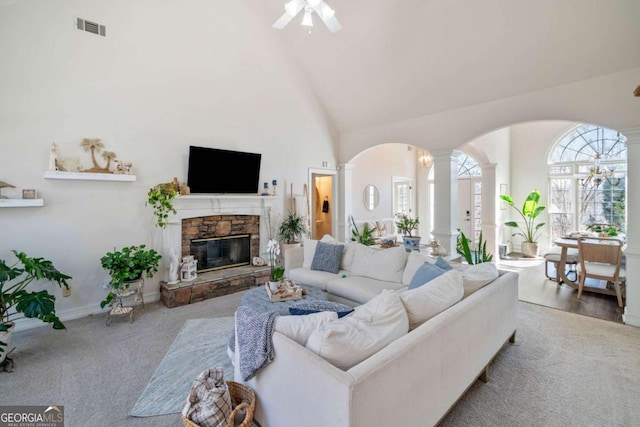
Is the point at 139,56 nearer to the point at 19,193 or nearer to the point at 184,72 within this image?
the point at 184,72

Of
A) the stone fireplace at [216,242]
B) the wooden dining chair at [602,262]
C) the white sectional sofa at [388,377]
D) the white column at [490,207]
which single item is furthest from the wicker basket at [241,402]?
the white column at [490,207]

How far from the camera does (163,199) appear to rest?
414 centimetres

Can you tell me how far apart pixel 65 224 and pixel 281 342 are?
12.1ft

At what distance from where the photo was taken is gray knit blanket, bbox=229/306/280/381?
63.3 inches

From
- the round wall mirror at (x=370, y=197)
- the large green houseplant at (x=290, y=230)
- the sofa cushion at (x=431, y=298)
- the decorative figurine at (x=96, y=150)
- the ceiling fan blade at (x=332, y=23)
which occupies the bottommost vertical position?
the sofa cushion at (x=431, y=298)

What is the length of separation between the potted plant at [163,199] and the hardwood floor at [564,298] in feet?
17.3

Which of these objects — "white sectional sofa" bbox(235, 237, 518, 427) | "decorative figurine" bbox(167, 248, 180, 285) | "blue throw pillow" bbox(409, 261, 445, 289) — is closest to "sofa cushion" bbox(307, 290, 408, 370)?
"white sectional sofa" bbox(235, 237, 518, 427)

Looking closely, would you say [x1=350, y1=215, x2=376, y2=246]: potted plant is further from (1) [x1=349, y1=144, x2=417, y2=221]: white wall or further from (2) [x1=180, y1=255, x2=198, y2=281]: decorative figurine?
(2) [x1=180, y1=255, x2=198, y2=281]: decorative figurine

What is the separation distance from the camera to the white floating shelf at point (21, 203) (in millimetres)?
3200

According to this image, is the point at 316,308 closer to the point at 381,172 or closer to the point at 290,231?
the point at 290,231

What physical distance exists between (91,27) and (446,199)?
19.1ft

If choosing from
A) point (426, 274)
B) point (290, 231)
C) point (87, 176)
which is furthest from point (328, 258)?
point (87, 176)

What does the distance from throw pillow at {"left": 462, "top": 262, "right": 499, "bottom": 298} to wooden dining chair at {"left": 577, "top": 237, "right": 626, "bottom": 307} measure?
8.55 feet

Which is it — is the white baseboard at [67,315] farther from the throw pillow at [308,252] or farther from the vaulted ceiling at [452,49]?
the vaulted ceiling at [452,49]
